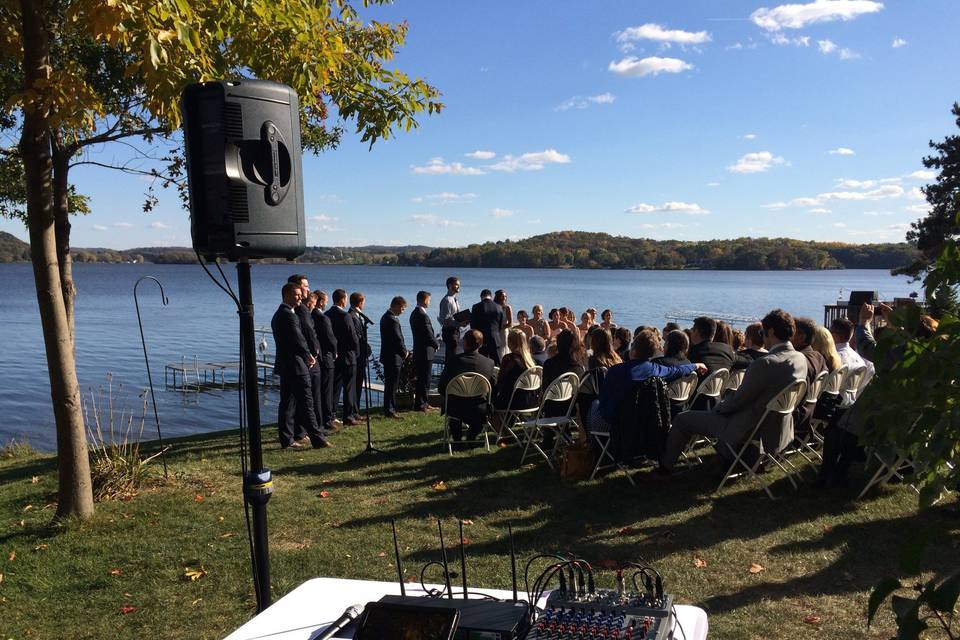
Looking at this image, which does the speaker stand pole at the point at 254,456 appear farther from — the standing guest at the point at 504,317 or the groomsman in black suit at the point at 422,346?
the standing guest at the point at 504,317

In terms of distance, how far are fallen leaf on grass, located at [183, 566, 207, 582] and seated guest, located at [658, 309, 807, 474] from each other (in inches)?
163

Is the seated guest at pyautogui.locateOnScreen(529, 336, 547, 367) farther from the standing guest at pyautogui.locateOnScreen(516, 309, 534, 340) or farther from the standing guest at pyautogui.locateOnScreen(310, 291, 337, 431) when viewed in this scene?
the standing guest at pyautogui.locateOnScreen(310, 291, 337, 431)

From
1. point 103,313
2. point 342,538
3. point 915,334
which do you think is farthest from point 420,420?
point 103,313

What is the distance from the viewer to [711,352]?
8.62 metres

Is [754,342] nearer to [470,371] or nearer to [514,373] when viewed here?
[514,373]

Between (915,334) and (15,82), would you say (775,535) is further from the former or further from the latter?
(15,82)

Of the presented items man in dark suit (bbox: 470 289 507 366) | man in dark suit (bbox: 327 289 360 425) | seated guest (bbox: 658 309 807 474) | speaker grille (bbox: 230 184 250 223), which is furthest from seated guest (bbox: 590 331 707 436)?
man in dark suit (bbox: 470 289 507 366)

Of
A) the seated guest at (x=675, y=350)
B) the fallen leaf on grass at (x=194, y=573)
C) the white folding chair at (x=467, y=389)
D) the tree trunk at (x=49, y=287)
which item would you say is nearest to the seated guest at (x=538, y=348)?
the white folding chair at (x=467, y=389)

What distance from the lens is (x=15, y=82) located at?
295 inches

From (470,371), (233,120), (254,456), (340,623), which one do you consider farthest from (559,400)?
(340,623)

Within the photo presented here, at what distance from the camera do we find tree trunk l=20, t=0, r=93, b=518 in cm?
591

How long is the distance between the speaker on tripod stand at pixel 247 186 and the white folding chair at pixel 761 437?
4.69 m

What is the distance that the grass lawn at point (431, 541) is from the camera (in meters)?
4.79

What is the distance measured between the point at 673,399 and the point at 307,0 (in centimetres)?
512
